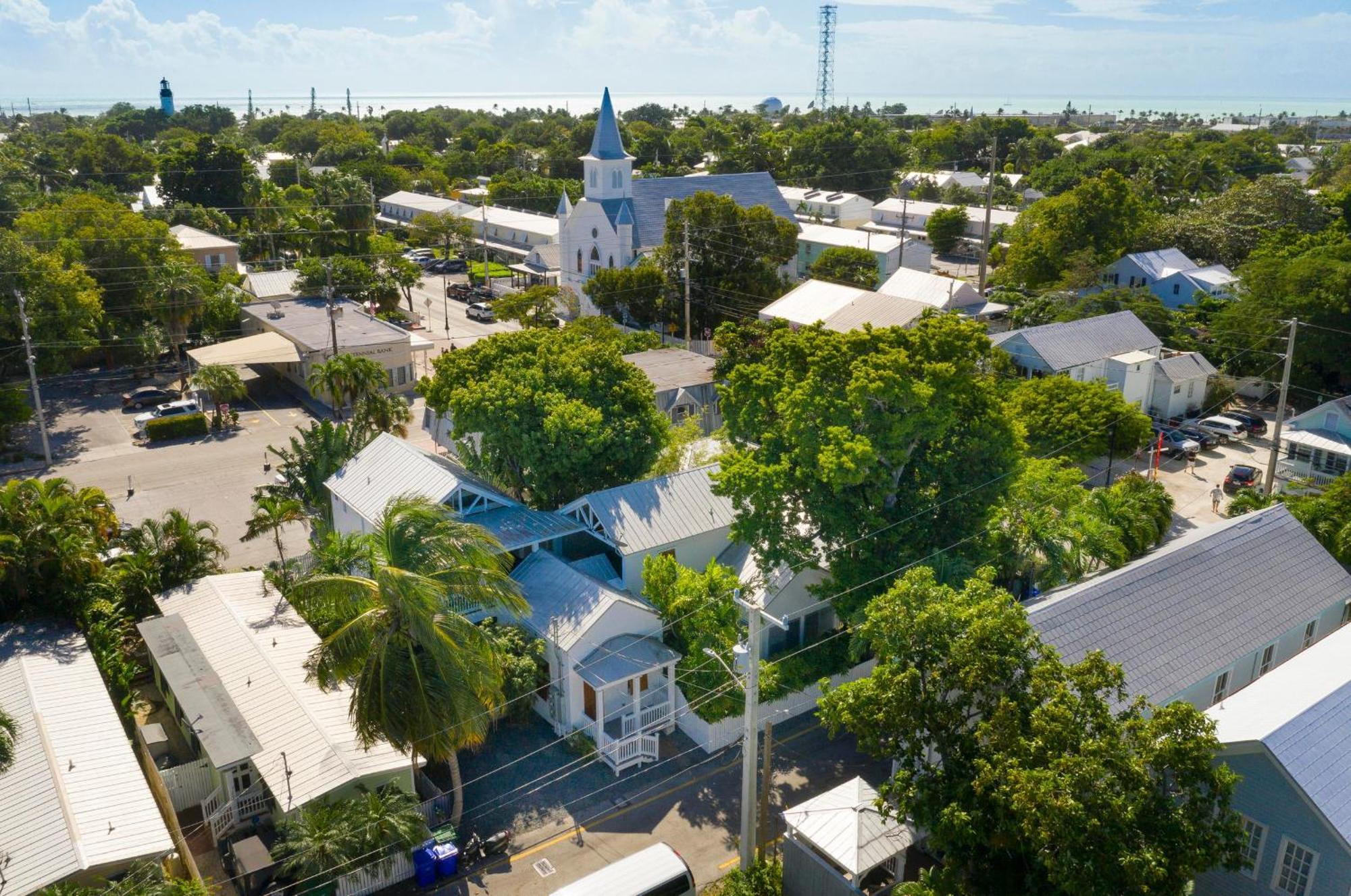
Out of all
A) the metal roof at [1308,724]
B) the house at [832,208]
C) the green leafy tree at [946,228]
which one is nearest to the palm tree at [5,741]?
the metal roof at [1308,724]

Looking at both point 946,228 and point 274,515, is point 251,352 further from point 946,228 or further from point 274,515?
point 946,228

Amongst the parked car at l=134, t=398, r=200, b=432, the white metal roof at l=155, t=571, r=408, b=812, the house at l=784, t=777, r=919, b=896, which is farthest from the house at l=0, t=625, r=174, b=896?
the parked car at l=134, t=398, r=200, b=432

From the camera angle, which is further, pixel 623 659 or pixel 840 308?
pixel 840 308

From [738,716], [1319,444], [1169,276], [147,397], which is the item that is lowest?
[738,716]

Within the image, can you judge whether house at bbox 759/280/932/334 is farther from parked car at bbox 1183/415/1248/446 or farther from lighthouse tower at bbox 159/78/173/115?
lighthouse tower at bbox 159/78/173/115

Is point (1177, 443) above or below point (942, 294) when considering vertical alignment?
below

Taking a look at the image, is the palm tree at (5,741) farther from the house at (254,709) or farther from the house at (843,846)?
the house at (843,846)

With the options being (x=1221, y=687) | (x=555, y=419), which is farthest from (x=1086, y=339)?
(x=555, y=419)
